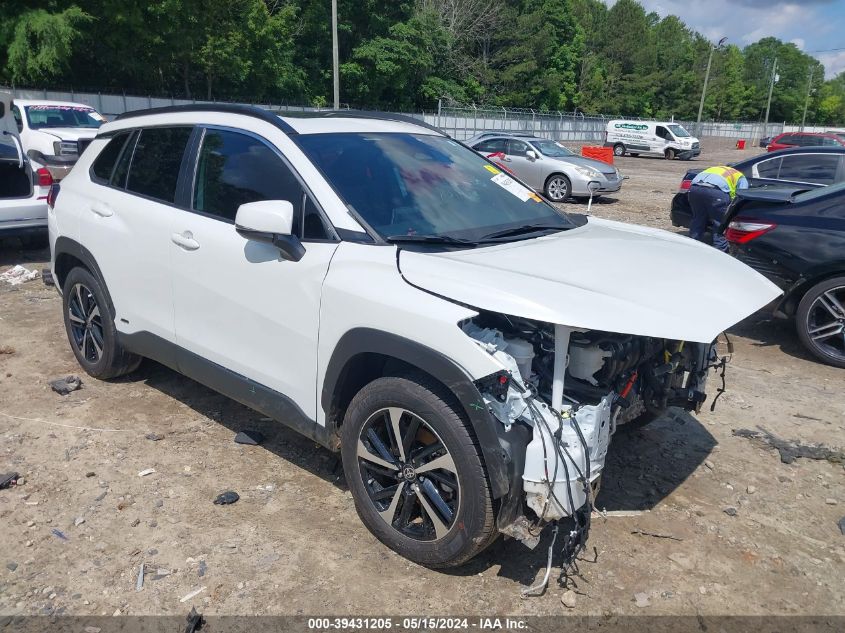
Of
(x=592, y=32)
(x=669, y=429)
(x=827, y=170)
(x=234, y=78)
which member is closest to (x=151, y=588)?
(x=669, y=429)

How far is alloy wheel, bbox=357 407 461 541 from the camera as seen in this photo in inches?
115

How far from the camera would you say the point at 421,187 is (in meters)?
3.68

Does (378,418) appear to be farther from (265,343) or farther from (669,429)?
(669,429)

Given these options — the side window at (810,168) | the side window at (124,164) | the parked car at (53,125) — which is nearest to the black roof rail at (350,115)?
the side window at (124,164)

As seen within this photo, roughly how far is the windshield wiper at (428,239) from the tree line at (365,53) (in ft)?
99.3

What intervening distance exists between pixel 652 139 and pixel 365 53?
1941 cm

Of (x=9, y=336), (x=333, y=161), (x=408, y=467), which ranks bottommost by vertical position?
(x=9, y=336)

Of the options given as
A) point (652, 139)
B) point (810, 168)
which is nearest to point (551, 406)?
point (810, 168)

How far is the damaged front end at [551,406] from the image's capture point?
2695mm

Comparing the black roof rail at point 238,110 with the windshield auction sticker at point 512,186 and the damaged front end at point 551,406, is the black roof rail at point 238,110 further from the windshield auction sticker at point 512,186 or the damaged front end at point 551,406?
the damaged front end at point 551,406

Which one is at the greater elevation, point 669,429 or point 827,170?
point 827,170

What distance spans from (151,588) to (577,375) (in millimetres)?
2049

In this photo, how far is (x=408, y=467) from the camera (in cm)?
304

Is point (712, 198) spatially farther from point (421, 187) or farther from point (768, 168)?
point (421, 187)
